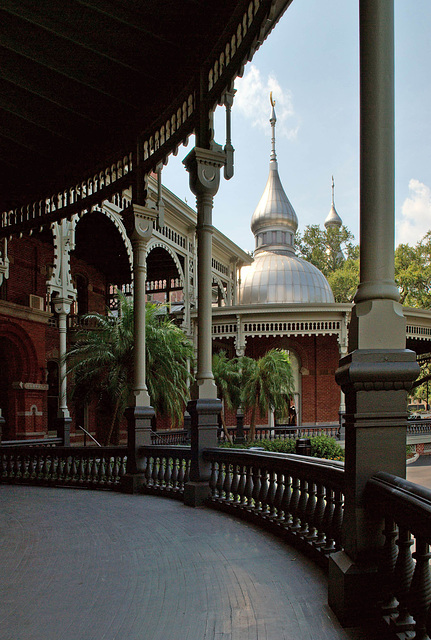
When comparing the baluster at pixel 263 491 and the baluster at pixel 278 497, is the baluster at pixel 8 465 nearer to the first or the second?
the baluster at pixel 263 491

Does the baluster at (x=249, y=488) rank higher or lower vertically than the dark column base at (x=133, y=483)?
higher

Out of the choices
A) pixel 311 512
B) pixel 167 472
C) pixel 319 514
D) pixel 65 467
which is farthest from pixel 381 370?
pixel 65 467

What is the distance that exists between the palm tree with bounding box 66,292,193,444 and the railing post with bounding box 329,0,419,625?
12.5 meters

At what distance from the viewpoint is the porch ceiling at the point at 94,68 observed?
601cm

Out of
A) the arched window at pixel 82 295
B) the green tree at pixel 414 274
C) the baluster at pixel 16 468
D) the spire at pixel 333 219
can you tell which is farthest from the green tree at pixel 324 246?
the baluster at pixel 16 468

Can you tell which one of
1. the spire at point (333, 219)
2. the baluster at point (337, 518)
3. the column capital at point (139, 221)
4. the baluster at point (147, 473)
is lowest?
the baluster at point (147, 473)

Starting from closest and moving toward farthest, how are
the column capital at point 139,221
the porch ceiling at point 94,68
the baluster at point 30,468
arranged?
the porch ceiling at point 94,68, the column capital at point 139,221, the baluster at point 30,468

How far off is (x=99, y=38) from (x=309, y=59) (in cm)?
372

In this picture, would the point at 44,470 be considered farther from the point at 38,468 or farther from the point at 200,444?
the point at 200,444

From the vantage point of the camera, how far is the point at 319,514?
475cm

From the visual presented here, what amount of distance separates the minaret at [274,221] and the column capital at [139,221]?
30.6m

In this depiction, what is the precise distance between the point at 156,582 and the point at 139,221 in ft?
21.1

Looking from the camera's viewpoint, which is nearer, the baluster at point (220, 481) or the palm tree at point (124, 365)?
the baluster at point (220, 481)

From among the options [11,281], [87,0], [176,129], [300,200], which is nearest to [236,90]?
[176,129]
